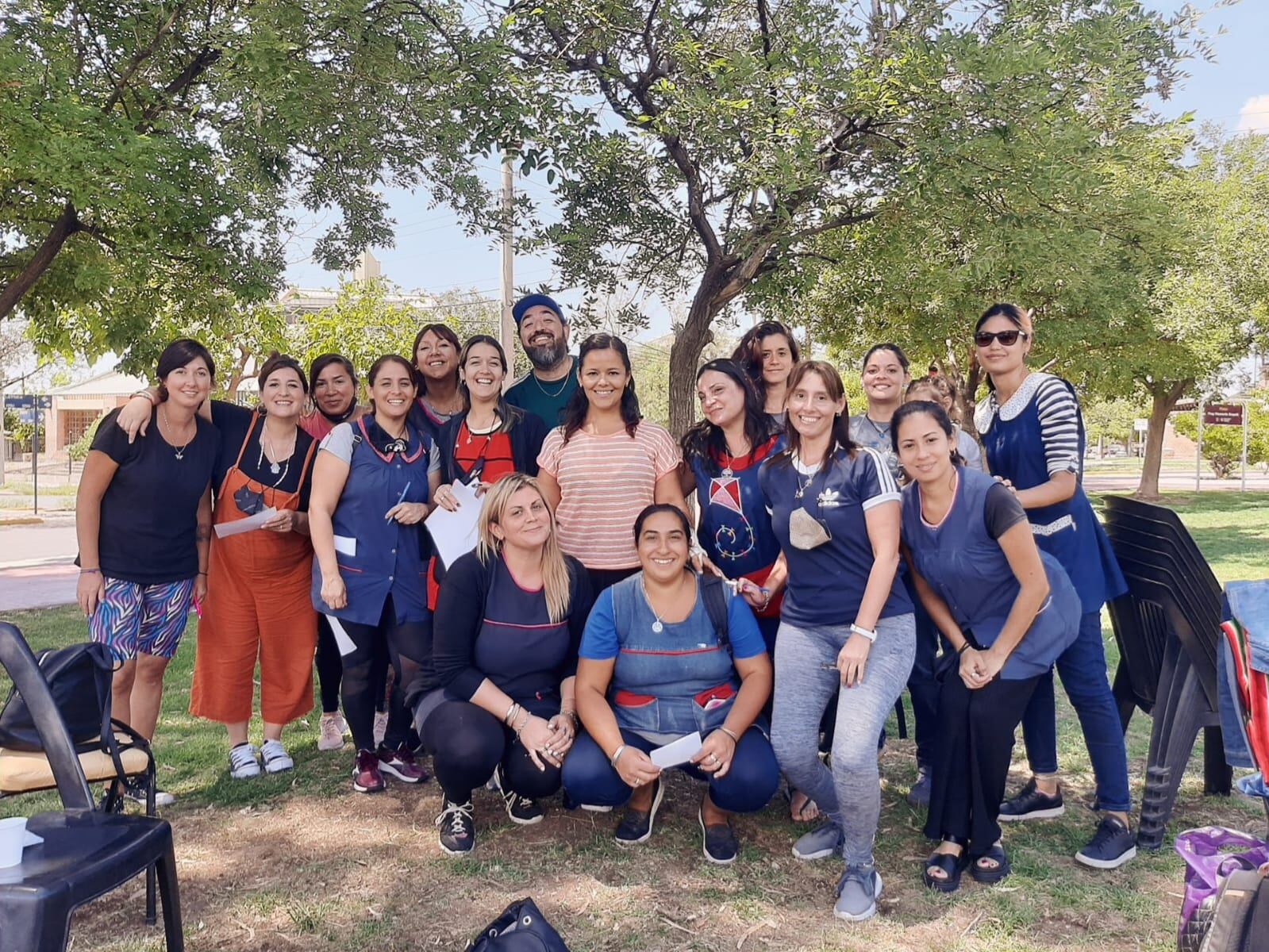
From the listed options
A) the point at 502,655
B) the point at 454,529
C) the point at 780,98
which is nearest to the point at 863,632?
the point at 502,655

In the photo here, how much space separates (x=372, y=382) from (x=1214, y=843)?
353 centimetres

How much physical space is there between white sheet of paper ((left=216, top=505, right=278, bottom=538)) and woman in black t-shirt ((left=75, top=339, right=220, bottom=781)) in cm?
13

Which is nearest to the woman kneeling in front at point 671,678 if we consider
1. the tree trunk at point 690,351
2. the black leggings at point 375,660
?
the black leggings at point 375,660

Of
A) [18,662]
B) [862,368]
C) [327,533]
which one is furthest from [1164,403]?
[18,662]

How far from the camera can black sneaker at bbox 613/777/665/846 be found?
12.5 ft

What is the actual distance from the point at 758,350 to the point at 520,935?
8.67 ft

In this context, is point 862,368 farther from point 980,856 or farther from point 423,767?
point 423,767

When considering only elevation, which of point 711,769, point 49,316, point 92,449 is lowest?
point 711,769

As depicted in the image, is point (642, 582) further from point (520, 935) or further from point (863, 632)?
point (520, 935)

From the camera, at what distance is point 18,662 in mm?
2629

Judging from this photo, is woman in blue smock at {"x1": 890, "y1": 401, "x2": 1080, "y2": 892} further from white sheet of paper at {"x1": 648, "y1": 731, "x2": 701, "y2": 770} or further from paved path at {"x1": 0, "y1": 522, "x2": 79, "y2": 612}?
paved path at {"x1": 0, "y1": 522, "x2": 79, "y2": 612}

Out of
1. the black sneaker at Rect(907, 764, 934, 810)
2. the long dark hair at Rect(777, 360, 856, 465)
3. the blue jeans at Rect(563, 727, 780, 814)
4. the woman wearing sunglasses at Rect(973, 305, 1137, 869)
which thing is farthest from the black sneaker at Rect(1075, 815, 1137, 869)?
the long dark hair at Rect(777, 360, 856, 465)

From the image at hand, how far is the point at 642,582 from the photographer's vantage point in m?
3.70

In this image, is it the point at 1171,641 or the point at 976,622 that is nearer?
the point at 976,622
